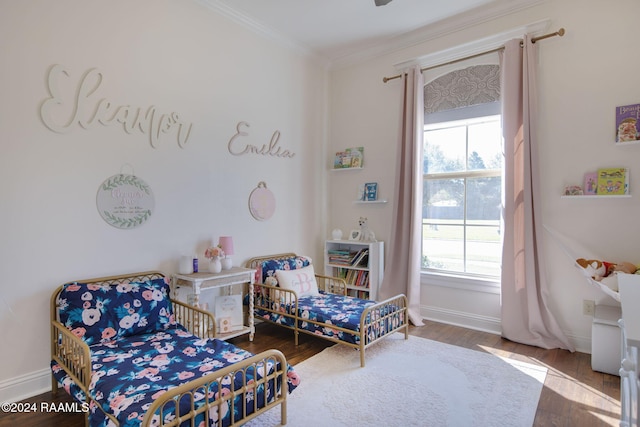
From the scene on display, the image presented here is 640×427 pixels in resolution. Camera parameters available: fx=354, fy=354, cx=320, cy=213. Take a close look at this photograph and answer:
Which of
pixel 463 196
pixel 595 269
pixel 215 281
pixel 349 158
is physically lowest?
pixel 215 281

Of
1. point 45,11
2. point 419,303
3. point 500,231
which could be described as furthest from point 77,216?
point 500,231

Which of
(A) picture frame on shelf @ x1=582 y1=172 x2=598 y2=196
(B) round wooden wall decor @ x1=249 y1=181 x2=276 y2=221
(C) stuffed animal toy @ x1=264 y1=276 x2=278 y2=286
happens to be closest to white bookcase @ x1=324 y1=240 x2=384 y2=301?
(B) round wooden wall decor @ x1=249 y1=181 x2=276 y2=221

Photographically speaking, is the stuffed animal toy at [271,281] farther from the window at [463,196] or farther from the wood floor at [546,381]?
the window at [463,196]

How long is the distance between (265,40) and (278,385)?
3.53m

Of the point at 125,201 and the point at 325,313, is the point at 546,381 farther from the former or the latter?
the point at 125,201

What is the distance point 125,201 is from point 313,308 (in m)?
1.82

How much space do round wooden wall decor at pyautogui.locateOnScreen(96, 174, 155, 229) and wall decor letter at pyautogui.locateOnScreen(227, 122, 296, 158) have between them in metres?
1.00

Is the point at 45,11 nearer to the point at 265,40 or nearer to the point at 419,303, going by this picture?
the point at 265,40

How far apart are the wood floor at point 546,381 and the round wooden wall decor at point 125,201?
1257 mm

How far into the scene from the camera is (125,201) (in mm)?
2822

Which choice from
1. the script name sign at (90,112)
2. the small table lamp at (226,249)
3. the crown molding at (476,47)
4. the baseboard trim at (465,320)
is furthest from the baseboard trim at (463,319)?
the script name sign at (90,112)

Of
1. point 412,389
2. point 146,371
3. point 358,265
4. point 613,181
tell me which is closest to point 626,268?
point 613,181

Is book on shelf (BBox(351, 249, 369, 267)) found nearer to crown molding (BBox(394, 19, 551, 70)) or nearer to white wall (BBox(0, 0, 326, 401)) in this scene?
white wall (BBox(0, 0, 326, 401))

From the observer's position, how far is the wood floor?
2.12m
